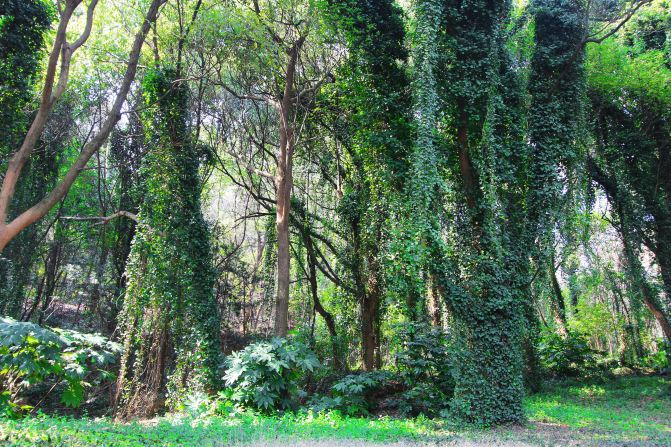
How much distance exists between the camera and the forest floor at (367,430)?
4.70 meters

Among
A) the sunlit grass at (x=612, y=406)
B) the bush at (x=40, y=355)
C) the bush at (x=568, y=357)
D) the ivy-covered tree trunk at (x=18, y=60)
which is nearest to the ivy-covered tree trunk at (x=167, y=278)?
the ivy-covered tree trunk at (x=18, y=60)

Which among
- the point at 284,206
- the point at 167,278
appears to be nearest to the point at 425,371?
the point at 284,206

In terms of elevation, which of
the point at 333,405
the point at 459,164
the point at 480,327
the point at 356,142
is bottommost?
the point at 333,405

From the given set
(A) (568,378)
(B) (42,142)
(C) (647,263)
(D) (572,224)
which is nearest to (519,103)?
(D) (572,224)

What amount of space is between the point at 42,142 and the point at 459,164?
1293 cm

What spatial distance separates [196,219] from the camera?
10898 mm

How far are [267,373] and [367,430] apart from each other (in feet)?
7.61

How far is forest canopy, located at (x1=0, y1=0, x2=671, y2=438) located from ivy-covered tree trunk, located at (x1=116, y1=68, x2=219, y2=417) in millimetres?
51

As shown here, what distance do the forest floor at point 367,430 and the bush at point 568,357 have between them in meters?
3.34

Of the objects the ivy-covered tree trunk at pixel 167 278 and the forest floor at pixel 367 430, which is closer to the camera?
the forest floor at pixel 367 430

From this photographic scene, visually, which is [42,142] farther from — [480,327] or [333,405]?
[480,327]

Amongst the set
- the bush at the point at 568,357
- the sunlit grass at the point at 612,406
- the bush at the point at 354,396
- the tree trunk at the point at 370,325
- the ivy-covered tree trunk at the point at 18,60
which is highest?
the ivy-covered tree trunk at the point at 18,60

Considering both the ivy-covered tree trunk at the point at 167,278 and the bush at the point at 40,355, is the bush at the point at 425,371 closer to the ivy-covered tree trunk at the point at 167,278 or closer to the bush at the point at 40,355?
the ivy-covered tree trunk at the point at 167,278

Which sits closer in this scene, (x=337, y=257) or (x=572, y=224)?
(x=572, y=224)
